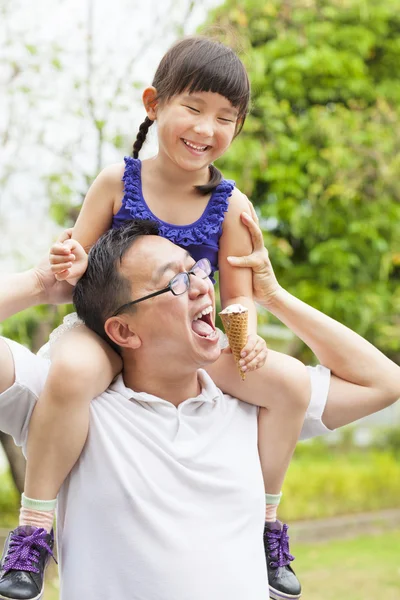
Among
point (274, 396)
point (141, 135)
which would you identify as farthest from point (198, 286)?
point (141, 135)

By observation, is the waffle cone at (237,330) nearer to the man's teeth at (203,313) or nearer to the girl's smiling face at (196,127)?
the man's teeth at (203,313)

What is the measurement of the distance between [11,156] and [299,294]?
2.79 m

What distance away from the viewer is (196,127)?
2.17 m

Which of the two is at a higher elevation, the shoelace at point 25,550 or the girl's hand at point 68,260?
the girl's hand at point 68,260

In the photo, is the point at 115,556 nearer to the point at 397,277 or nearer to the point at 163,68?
the point at 163,68

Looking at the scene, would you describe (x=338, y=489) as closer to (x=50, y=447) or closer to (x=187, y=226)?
(x=187, y=226)

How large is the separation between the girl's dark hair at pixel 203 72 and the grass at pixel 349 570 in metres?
5.21

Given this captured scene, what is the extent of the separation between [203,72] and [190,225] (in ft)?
1.28

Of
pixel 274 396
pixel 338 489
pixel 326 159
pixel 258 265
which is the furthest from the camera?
pixel 338 489

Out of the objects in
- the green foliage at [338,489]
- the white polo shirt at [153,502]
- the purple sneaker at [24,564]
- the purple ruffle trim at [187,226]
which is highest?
the purple ruffle trim at [187,226]

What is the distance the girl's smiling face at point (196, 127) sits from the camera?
7.18 ft

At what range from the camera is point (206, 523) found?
6.58 feet

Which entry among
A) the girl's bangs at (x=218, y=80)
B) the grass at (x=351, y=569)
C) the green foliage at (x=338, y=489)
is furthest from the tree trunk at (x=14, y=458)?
the green foliage at (x=338, y=489)

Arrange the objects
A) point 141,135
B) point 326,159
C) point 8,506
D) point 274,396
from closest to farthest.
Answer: point 274,396
point 141,135
point 326,159
point 8,506
